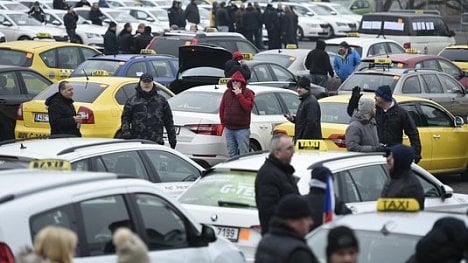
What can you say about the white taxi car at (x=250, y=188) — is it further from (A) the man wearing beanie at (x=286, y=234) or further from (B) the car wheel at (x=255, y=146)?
(B) the car wheel at (x=255, y=146)

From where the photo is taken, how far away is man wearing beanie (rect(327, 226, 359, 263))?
24.3 ft

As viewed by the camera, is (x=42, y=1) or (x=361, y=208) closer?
(x=361, y=208)

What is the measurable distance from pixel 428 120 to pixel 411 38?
1859cm

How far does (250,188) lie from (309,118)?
4.93 metres

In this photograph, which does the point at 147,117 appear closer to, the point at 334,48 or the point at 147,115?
the point at 147,115

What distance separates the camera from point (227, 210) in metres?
11.4

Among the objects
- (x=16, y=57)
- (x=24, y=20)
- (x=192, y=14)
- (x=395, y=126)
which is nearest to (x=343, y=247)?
(x=395, y=126)

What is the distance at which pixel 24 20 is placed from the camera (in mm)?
41969

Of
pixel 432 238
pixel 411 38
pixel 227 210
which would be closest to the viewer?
pixel 432 238

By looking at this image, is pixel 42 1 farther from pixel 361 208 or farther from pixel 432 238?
pixel 432 238

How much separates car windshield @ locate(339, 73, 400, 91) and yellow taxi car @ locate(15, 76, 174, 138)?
4.52m

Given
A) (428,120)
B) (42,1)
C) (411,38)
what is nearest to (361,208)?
(428,120)

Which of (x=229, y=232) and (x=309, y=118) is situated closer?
(x=229, y=232)

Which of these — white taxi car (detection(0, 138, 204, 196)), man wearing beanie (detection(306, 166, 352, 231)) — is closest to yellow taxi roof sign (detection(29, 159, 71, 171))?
white taxi car (detection(0, 138, 204, 196))
